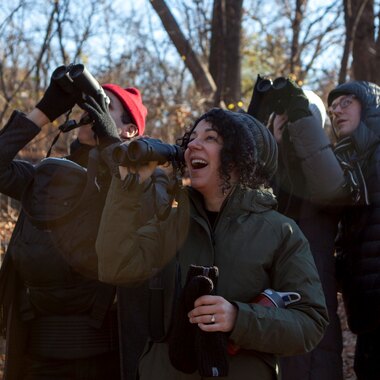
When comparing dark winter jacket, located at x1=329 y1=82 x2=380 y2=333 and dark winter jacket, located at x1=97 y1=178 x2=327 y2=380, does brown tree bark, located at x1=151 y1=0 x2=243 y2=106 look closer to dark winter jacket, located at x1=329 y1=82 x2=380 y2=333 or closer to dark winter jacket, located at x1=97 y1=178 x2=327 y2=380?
dark winter jacket, located at x1=329 y1=82 x2=380 y2=333

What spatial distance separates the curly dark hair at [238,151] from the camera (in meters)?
2.51

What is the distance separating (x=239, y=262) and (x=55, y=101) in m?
1.45

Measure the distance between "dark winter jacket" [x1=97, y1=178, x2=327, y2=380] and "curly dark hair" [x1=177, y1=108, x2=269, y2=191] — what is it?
0.06 m

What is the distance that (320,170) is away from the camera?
3.46 meters

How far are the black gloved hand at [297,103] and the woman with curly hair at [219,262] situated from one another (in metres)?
0.92

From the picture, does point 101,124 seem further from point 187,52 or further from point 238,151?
point 187,52

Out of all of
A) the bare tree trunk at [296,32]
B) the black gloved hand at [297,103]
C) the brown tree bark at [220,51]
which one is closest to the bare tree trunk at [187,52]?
the brown tree bark at [220,51]

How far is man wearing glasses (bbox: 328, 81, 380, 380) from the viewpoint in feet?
11.3

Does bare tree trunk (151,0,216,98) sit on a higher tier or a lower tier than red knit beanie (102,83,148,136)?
higher

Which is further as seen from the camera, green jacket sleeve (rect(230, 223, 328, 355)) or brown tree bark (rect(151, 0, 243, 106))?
brown tree bark (rect(151, 0, 243, 106))

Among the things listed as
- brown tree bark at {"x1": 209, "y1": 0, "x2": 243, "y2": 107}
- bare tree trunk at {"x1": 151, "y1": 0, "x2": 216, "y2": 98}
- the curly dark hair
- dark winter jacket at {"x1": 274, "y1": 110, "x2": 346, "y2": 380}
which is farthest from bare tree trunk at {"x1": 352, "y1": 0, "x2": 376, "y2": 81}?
the curly dark hair

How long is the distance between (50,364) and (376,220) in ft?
5.77

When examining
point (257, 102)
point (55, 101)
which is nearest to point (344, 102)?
point (257, 102)

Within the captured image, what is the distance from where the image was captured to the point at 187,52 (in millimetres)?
9625
